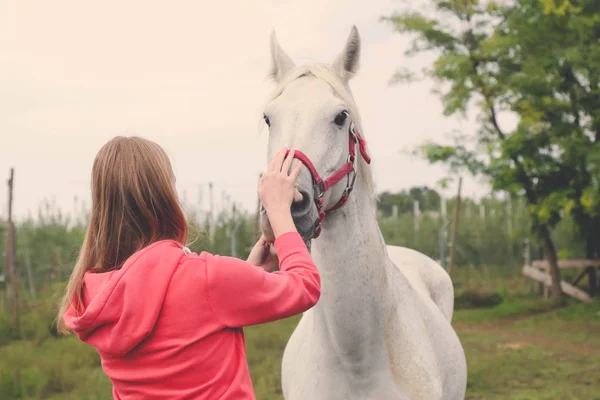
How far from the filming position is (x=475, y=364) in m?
7.77

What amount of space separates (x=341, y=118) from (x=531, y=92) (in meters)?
11.5

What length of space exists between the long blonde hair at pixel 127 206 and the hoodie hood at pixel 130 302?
10 centimetres

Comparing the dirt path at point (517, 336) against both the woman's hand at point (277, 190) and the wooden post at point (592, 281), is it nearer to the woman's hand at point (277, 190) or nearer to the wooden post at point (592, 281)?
the wooden post at point (592, 281)

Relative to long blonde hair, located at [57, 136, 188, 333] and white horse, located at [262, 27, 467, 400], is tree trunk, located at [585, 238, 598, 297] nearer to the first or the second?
white horse, located at [262, 27, 467, 400]

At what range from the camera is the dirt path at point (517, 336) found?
9.26m

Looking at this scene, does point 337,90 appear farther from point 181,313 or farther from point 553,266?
point 553,266

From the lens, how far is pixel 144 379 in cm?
147

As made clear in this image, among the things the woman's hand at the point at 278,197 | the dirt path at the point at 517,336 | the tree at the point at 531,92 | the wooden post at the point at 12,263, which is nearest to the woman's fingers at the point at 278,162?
the woman's hand at the point at 278,197

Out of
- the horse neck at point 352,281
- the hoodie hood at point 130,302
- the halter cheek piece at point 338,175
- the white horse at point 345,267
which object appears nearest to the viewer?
the hoodie hood at point 130,302

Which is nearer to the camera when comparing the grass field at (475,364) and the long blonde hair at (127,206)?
the long blonde hair at (127,206)

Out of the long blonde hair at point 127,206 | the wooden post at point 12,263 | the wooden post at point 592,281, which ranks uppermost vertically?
the long blonde hair at point 127,206

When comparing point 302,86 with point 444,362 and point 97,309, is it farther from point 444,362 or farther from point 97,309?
point 444,362

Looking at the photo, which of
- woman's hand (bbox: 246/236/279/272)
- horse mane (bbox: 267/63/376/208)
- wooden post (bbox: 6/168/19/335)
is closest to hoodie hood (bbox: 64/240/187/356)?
woman's hand (bbox: 246/236/279/272)

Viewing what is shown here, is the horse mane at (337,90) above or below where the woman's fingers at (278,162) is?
above
